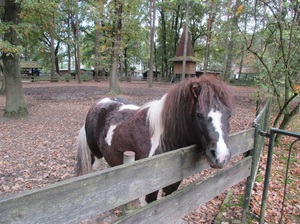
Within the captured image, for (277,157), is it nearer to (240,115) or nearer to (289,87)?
(289,87)

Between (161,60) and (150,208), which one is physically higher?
(161,60)

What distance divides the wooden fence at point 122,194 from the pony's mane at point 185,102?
290mm

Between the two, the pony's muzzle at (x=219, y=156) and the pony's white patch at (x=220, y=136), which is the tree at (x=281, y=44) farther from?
the pony's muzzle at (x=219, y=156)

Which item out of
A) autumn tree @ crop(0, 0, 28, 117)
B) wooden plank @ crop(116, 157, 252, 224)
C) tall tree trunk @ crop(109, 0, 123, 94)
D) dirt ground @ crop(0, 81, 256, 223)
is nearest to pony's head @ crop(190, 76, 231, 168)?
dirt ground @ crop(0, 81, 256, 223)

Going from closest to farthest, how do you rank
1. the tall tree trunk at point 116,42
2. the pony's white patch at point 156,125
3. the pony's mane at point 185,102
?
the pony's mane at point 185,102, the pony's white patch at point 156,125, the tall tree trunk at point 116,42

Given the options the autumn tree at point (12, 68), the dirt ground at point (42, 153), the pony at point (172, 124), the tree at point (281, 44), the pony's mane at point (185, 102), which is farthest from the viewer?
the autumn tree at point (12, 68)

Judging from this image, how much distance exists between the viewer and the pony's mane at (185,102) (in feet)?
6.04

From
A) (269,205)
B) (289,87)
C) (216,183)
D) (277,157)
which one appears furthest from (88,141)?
(289,87)

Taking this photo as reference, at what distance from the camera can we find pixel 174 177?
1.73m

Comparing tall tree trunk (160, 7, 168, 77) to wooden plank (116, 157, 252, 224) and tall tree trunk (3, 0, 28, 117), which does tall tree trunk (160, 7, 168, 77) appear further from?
wooden plank (116, 157, 252, 224)

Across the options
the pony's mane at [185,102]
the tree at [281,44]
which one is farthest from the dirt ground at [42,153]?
the tree at [281,44]

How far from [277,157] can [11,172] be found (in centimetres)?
583

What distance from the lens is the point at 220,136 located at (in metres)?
1.67

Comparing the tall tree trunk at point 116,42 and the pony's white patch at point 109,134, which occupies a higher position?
the tall tree trunk at point 116,42
